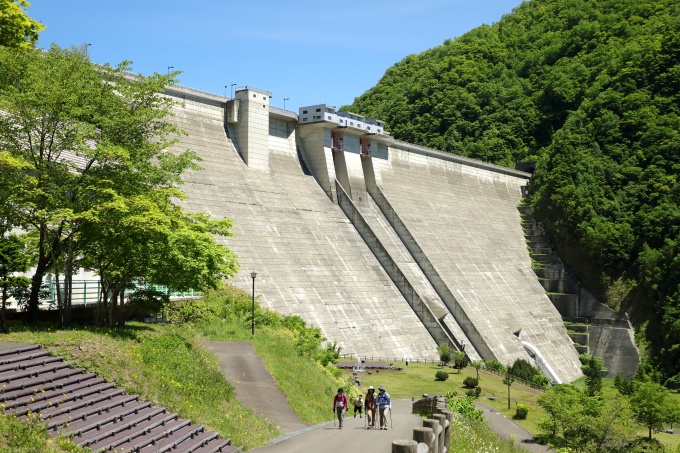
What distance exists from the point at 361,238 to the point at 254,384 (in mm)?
32594

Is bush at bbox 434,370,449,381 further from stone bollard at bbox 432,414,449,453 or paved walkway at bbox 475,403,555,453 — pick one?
stone bollard at bbox 432,414,449,453

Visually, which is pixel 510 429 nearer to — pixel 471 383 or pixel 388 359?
pixel 471 383

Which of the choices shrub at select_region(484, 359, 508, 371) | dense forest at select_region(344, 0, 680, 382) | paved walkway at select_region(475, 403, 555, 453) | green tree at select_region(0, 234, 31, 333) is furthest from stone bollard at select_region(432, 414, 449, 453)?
dense forest at select_region(344, 0, 680, 382)

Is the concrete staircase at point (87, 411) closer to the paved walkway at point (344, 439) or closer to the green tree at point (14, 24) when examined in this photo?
the paved walkway at point (344, 439)

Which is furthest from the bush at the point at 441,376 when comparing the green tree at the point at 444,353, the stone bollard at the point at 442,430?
the stone bollard at the point at 442,430

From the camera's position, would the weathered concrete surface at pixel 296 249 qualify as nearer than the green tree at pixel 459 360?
Yes

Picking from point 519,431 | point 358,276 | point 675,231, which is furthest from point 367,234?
point 675,231

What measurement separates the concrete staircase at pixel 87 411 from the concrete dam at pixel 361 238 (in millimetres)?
22627

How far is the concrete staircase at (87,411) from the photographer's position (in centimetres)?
1542

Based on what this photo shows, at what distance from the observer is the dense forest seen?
6912 centimetres

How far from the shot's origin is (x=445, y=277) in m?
59.7

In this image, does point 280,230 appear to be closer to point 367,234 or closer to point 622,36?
point 367,234

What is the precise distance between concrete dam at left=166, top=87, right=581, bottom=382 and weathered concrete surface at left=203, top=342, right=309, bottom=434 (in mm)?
12978

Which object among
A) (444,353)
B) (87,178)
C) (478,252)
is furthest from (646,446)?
(478,252)
